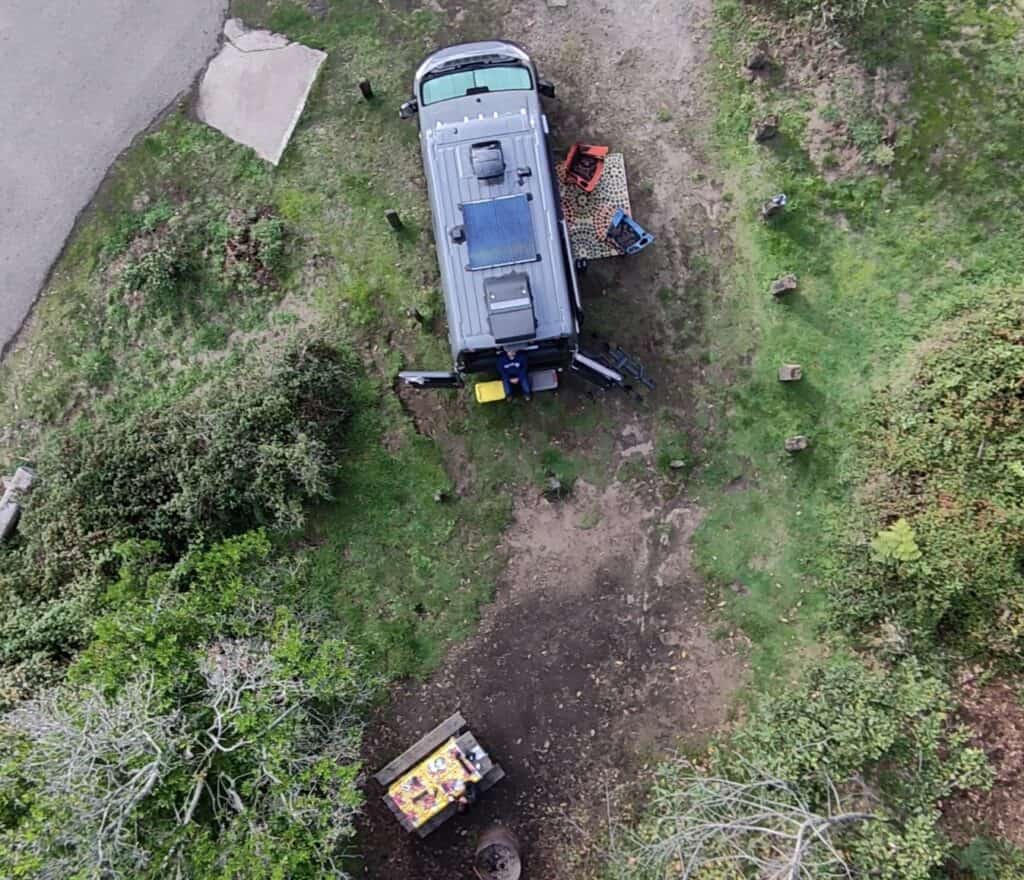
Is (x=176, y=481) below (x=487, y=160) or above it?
below

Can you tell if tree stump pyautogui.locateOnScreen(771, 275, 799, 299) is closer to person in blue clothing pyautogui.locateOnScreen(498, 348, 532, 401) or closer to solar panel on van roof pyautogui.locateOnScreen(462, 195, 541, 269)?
solar panel on van roof pyautogui.locateOnScreen(462, 195, 541, 269)

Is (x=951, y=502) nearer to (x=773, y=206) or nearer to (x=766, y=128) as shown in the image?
(x=773, y=206)

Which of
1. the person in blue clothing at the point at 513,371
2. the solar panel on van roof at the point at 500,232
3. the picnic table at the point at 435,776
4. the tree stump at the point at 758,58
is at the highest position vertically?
the tree stump at the point at 758,58

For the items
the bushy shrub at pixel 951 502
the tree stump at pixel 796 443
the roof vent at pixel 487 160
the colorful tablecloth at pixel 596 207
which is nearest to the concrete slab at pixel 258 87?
the roof vent at pixel 487 160

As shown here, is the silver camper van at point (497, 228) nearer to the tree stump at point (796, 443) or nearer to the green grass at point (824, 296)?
the green grass at point (824, 296)

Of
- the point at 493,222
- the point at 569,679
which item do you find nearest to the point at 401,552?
the point at 569,679
